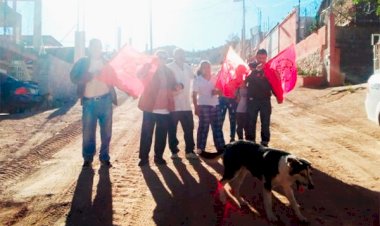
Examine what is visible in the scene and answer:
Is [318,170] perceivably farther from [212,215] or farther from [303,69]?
[303,69]

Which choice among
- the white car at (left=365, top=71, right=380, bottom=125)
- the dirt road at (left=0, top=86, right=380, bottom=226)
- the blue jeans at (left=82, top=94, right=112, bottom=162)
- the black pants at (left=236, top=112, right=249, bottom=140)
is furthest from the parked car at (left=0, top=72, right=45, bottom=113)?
the white car at (left=365, top=71, right=380, bottom=125)

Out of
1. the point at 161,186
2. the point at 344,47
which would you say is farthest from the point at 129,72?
the point at 344,47

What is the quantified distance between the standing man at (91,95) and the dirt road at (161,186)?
19.3 inches

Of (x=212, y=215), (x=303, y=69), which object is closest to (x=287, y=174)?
(x=212, y=215)

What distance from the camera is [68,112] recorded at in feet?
50.9

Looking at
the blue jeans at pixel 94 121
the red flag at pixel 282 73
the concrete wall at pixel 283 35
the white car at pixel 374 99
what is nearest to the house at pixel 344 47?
the concrete wall at pixel 283 35

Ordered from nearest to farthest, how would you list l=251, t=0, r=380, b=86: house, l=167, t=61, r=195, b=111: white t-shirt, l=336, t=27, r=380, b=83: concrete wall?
l=167, t=61, r=195, b=111: white t-shirt < l=251, t=0, r=380, b=86: house < l=336, t=27, r=380, b=83: concrete wall

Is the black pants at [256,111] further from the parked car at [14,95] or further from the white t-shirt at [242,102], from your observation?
the parked car at [14,95]

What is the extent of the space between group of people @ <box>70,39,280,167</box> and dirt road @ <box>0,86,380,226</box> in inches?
16.3

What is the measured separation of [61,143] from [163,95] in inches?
140

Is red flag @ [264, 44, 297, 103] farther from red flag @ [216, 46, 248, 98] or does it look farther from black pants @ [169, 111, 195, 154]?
black pants @ [169, 111, 195, 154]

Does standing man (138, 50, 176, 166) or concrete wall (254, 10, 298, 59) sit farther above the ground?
concrete wall (254, 10, 298, 59)

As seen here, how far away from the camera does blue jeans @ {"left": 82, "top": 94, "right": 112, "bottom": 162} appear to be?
22.3ft

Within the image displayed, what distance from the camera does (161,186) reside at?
5879 mm
